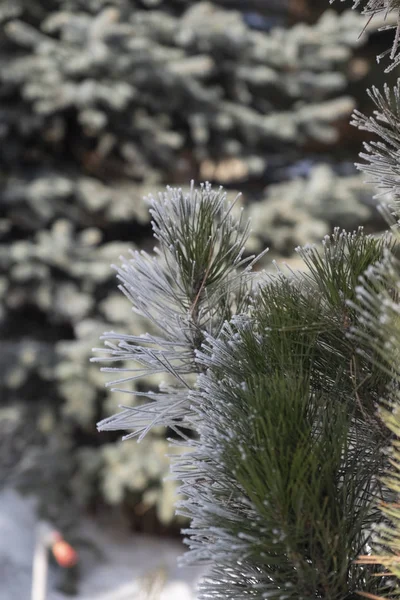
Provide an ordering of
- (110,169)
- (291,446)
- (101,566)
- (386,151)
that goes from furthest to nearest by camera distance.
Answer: (110,169), (101,566), (386,151), (291,446)

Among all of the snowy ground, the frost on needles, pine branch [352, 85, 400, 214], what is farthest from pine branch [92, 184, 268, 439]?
the snowy ground

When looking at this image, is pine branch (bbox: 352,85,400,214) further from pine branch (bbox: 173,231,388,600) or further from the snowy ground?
the snowy ground

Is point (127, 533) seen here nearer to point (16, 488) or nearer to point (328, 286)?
point (16, 488)

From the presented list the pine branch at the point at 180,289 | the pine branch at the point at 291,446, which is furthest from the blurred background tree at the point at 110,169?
the pine branch at the point at 291,446

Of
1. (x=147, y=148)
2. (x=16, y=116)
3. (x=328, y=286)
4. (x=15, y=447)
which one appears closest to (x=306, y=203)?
(x=147, y=148)

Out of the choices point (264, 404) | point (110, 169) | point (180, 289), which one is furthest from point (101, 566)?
point (264, 404)

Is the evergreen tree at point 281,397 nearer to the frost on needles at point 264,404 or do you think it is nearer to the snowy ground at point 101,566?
the frost on needles at point 264,404

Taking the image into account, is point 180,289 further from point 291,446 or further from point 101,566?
point 101,566

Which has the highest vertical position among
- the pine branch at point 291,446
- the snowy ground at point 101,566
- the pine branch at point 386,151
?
the pine branch at point 386,151
